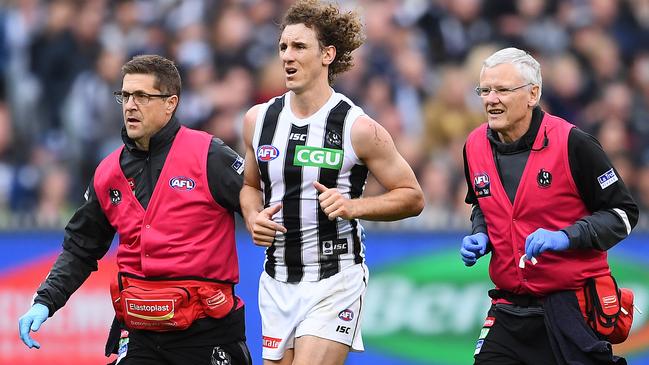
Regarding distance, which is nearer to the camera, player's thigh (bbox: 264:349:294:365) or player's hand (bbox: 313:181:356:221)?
player's hand (bbox: 313:181:356:221)

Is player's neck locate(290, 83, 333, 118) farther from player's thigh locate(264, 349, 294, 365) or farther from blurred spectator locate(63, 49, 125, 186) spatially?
blurred spectator locate(63, 49, 125, 186)

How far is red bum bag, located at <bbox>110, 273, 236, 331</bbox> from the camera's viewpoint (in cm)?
711

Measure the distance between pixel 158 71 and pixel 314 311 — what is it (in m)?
1.74

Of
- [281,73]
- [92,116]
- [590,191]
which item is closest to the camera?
[590,191]

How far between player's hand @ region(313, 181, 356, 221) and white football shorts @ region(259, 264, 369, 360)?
49 cm

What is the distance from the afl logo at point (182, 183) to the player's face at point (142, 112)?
0.31 meters

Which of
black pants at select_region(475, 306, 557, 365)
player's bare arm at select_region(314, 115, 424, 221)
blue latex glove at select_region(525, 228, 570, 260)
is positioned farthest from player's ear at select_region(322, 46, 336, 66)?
black pants at select_region(475, 306, 557, 365)

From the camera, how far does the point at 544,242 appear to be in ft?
21.6

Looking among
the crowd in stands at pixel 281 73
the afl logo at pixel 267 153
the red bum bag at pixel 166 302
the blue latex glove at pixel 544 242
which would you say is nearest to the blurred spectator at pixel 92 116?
the crowd in stands at pixel 281 73

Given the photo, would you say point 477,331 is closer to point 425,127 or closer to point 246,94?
point 425,127

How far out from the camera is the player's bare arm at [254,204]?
682 centimetres

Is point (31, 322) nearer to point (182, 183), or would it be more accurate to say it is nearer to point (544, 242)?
point (182, 183)

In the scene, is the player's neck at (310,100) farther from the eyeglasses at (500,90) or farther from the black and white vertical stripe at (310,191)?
the eyeglasses at (500,90)

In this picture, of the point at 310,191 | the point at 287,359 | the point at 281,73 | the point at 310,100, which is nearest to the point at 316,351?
the point at 287,359
